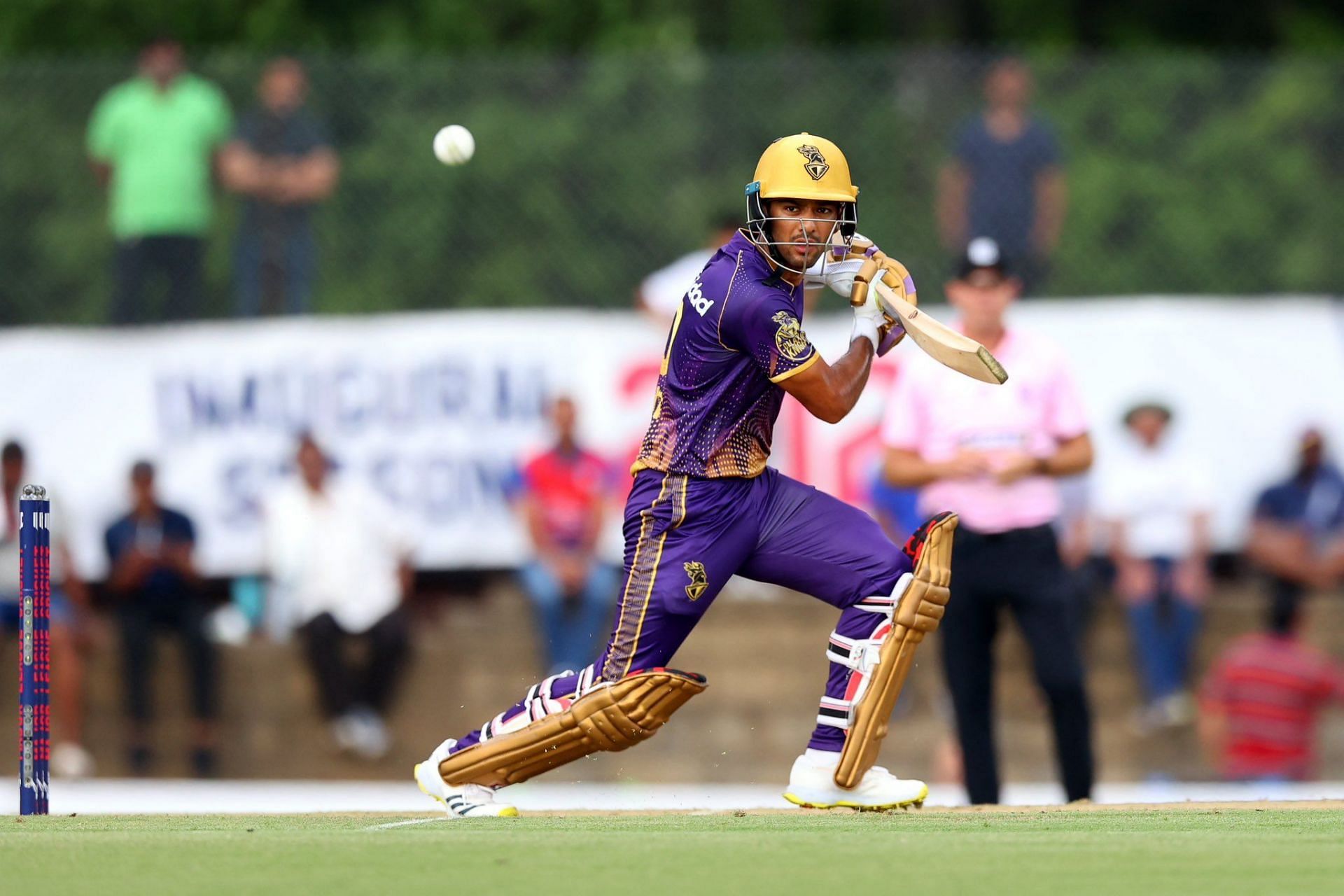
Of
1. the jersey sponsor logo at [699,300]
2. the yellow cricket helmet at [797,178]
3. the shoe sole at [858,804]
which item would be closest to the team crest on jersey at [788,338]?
the jersey sponsor logo at [699,300]

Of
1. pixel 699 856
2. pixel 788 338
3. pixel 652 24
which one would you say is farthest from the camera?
pixel 652 24

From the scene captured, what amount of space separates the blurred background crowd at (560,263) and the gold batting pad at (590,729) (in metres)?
5.30

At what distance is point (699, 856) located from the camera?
5.87 meters

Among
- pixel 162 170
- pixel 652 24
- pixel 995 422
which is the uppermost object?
pixel 652 24

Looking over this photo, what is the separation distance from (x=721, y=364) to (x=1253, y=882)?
2.43m

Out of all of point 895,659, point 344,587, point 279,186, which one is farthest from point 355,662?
point 895,659

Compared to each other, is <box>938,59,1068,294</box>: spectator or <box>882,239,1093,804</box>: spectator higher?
<box>938,59,1068,294</box>: spectator

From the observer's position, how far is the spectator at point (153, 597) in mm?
12828

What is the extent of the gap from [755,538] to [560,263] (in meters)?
6.22

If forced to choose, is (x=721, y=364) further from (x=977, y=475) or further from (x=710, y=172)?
(x=710, y=172)

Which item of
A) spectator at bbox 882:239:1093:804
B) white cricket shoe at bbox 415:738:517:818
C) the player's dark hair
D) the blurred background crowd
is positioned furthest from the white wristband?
the player's dark hair

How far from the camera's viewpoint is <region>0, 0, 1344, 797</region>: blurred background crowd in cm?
1252

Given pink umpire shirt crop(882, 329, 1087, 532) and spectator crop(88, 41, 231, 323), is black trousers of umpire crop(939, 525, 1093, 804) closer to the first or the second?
pink umpire shirt crop(882, 329, 1087, 532)

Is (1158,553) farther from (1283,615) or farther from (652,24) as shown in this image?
(652,24)
